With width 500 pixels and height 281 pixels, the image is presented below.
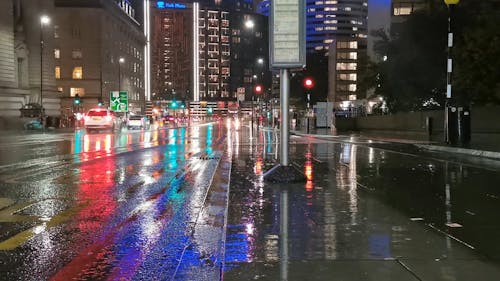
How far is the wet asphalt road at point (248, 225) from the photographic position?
19.0 feet

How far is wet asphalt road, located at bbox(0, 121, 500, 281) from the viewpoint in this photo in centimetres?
578

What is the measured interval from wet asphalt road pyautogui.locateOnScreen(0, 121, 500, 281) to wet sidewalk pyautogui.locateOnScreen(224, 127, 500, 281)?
22 millimetres

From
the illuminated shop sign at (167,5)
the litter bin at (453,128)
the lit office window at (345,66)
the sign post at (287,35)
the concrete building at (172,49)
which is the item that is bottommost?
the litter bin at (453,128)

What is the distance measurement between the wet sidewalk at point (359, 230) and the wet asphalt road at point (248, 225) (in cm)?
2

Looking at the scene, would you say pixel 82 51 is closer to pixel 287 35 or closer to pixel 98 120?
pixel 98 120

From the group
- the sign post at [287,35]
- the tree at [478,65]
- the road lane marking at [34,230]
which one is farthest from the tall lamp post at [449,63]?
the road lane marking at [34,230]

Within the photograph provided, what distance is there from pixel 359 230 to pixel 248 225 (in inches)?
61.4

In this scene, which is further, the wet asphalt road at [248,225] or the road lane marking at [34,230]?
the road lane marking at [34,230]

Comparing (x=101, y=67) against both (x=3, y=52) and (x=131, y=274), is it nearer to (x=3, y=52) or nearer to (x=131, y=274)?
(x=3, y=52)

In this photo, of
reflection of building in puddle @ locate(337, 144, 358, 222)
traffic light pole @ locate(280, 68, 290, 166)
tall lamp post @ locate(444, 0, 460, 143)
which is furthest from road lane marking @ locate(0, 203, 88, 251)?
tall lamp post @ locate(444, 0, 460, 143)

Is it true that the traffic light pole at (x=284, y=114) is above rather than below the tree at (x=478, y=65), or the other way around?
below

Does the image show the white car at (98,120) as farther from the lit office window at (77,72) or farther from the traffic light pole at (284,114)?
the lit office window at (77,72)

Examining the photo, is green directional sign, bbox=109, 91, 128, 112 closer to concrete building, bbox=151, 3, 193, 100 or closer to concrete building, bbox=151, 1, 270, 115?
concrete building, bbox=151, 1, 270, 115

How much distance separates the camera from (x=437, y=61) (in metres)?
39.3
